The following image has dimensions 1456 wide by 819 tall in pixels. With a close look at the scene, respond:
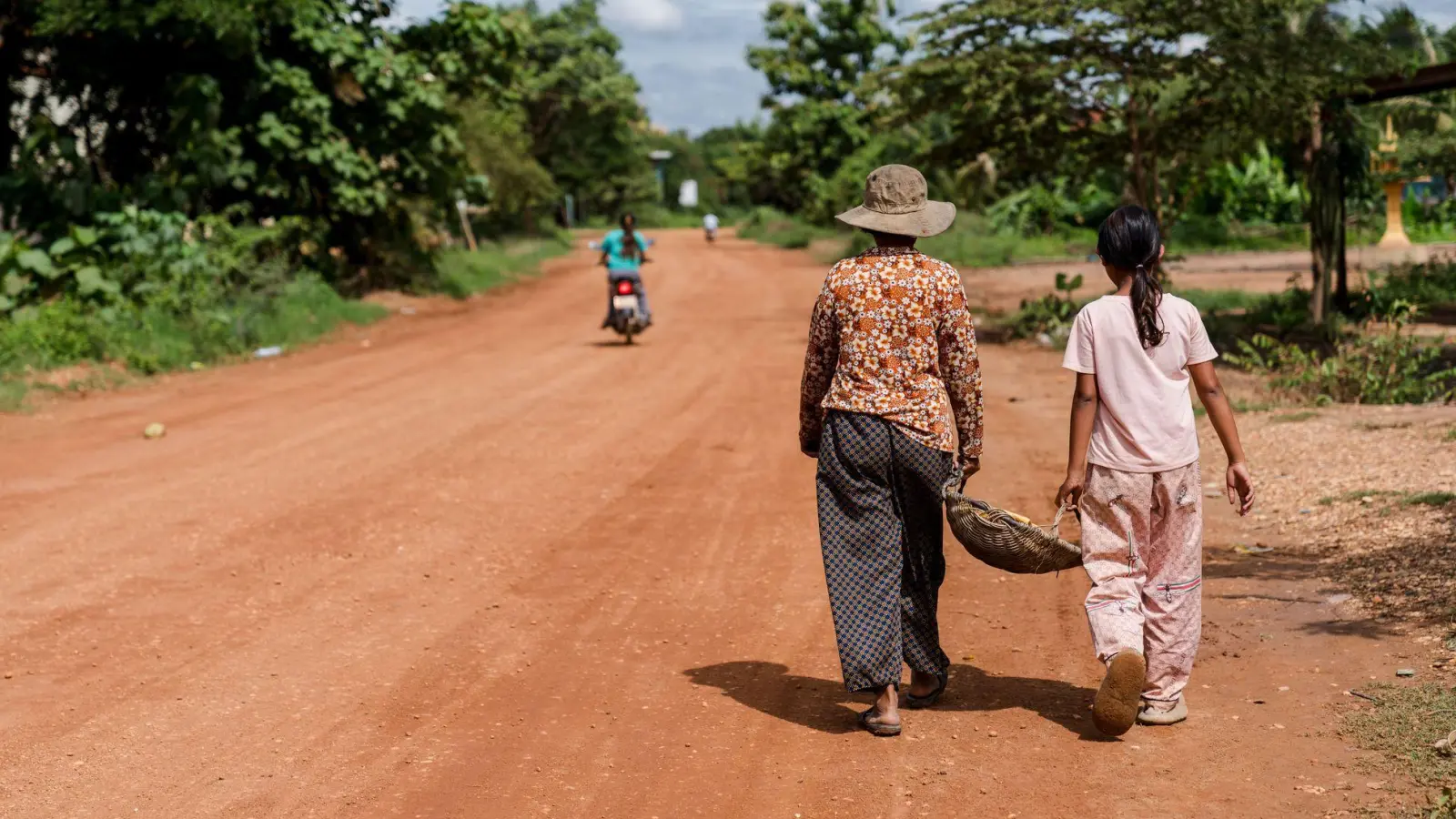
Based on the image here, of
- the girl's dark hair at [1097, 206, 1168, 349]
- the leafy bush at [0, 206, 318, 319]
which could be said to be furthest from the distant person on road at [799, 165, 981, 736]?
the leafy bush at [0, 206, 318, 319]

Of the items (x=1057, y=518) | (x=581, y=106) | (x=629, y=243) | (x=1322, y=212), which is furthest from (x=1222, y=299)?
(x=581, y=106)

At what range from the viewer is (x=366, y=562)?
8023 millimetres

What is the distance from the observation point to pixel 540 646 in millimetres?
6516

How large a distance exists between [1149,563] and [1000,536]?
1.96ft

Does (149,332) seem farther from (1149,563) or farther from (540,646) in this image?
(1149,563)

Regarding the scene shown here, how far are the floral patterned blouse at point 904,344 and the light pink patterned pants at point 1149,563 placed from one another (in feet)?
1.66

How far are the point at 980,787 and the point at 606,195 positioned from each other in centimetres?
6502

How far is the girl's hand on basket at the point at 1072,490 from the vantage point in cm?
522

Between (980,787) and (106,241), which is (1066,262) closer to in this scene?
(106,241)

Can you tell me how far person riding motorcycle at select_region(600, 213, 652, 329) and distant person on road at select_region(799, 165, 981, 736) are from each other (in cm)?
1344

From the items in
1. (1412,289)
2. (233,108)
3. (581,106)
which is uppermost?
(581,106)

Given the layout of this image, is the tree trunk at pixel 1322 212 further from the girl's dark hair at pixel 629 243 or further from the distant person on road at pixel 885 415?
the distant person on road at pixel 885 415

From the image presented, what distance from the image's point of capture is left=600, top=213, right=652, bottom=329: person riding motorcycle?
18703 mm

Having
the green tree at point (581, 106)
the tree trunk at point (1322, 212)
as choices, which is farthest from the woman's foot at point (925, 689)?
the green tree at point (581, 106)
